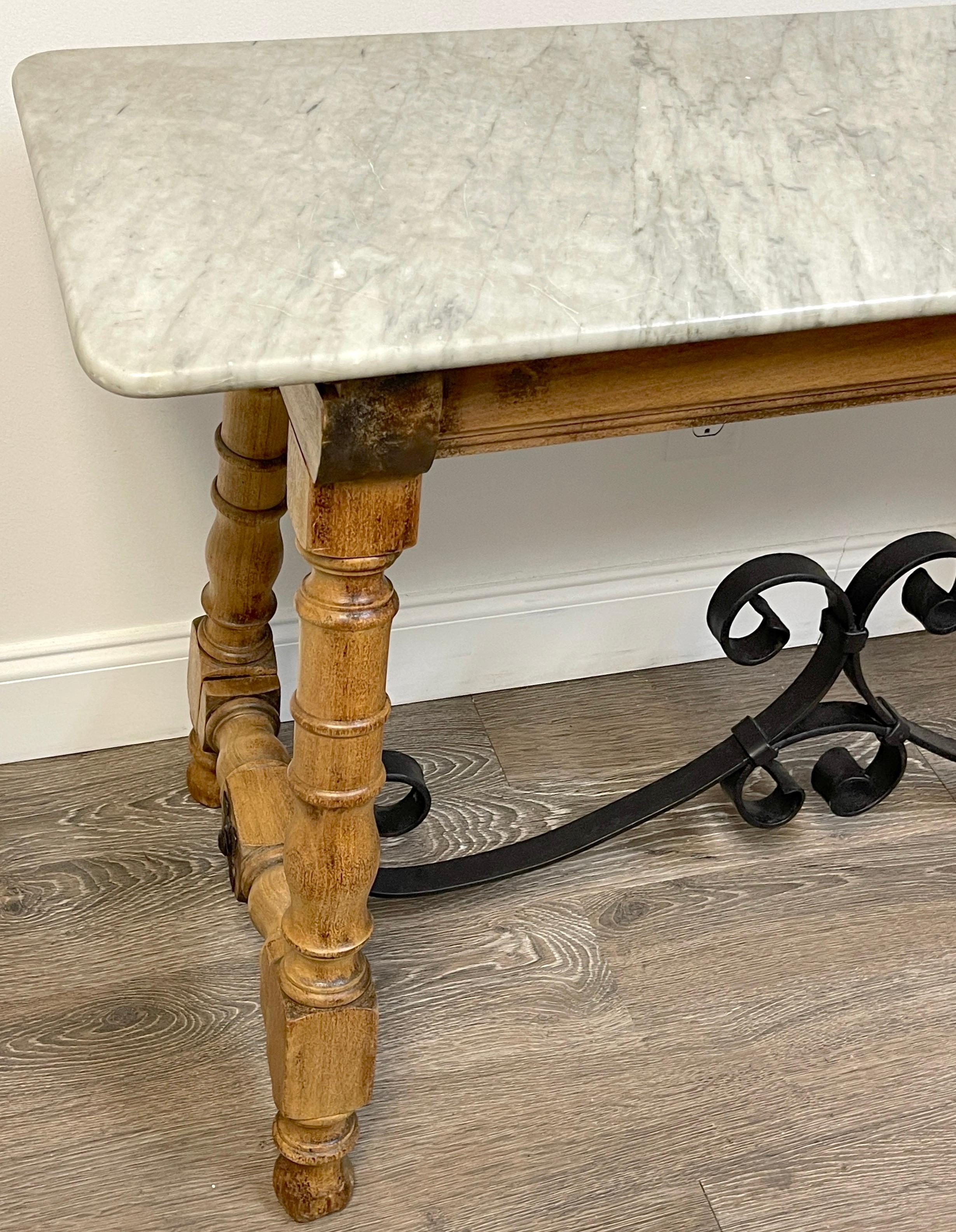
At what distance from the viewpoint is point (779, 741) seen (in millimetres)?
1290

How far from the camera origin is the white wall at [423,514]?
112cm

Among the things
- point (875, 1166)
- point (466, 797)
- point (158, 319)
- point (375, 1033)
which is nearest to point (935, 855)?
point (875, 1166)

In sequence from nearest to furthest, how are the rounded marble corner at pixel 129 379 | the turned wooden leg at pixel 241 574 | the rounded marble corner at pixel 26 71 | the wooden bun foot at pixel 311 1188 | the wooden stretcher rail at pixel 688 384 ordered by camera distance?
1. the rounded marble corner at pixel 129 379
2. the wooden stretcher rail at pixel 688 384
3. the rounded marble corner at pixel 26 71
4. the wooden bun foot at pixel 311 1188
5. the turned wooden leg at pixel 241 574

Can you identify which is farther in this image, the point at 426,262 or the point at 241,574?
the point at 241,574

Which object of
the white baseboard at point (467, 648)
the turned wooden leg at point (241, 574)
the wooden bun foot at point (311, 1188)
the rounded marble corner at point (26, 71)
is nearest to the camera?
the rounded marble corner at point (26, 71)

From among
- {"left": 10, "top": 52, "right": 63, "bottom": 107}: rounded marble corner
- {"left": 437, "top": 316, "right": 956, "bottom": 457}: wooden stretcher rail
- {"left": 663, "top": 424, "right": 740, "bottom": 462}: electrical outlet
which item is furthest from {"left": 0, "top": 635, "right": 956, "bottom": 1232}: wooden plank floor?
{"left": 10, "top": 52, "right": 63, "bottom": 107}: rounded marble corner

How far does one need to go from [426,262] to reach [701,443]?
806 millimetres

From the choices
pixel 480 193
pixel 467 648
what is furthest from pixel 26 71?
pixel 467 648

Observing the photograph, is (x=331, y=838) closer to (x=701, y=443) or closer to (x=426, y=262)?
(x=426, y=262)

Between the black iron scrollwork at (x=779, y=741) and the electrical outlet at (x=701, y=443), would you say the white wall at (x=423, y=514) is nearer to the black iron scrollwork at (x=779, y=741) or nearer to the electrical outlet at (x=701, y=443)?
the electrical outlet at (x=701, y=443)

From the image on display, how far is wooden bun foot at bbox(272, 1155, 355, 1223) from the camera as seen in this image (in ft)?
3.24

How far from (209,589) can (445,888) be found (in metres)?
0.38

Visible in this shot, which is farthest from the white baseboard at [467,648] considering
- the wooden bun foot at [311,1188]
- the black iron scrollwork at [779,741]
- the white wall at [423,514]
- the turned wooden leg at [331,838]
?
the wooden bun foot at [311,1188]

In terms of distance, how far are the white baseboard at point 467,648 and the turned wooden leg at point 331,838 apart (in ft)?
1.48
